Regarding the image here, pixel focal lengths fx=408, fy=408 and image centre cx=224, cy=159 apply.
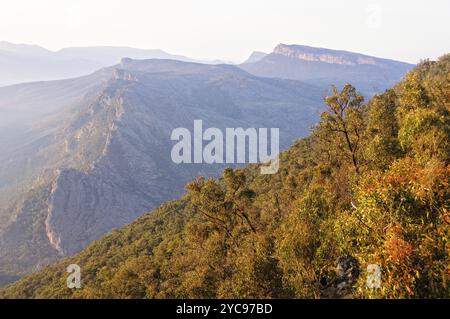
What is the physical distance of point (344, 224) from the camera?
845 inches

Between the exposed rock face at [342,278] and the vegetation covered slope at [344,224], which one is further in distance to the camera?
the exposed rock face at [342,278]

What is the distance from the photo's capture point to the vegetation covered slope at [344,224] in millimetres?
18141

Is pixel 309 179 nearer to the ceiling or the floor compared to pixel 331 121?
nearer to the floor

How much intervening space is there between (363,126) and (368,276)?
33.7m

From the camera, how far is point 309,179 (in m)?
59.7

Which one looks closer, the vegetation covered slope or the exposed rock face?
the vegetation covered slope

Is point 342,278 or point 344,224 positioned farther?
point 342,278

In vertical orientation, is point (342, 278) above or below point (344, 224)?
below

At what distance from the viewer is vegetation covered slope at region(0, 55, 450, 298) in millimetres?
18141
